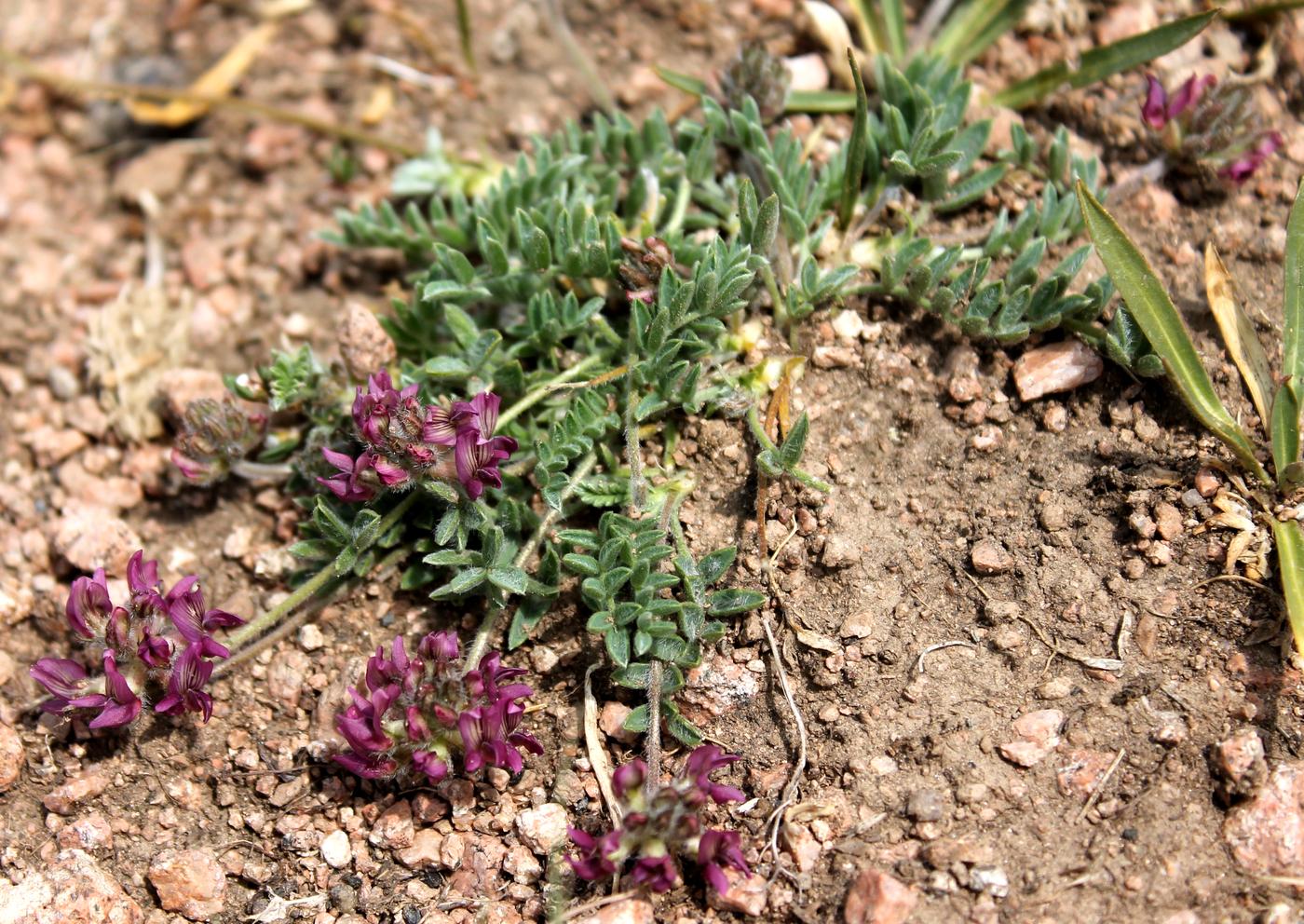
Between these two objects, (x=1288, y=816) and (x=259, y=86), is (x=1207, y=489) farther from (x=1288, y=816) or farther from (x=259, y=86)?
(x=259, y=86)

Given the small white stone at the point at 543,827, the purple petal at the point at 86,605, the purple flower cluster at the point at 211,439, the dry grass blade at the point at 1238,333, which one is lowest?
the small white stone at the point at 543,827

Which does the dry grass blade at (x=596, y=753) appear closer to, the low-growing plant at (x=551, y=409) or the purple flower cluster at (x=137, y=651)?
the low-growing plant at (x=551, y=409)

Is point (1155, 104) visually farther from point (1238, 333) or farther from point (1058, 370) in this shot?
point (1058, 370)

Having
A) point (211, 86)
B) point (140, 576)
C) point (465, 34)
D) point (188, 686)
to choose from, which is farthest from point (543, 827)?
point (211, 86)

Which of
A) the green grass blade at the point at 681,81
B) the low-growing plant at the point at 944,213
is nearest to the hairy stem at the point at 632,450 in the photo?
the low-growing plant at the point at 944,213

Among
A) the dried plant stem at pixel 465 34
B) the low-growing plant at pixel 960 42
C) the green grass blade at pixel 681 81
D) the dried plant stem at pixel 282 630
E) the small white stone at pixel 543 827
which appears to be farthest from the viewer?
the dried plant stem at pixel 465 34

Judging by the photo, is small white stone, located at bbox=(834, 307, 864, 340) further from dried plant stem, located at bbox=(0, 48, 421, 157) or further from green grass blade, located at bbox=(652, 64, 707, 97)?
dried plant stem, located at bbox=(0, 48, 421, 157)
